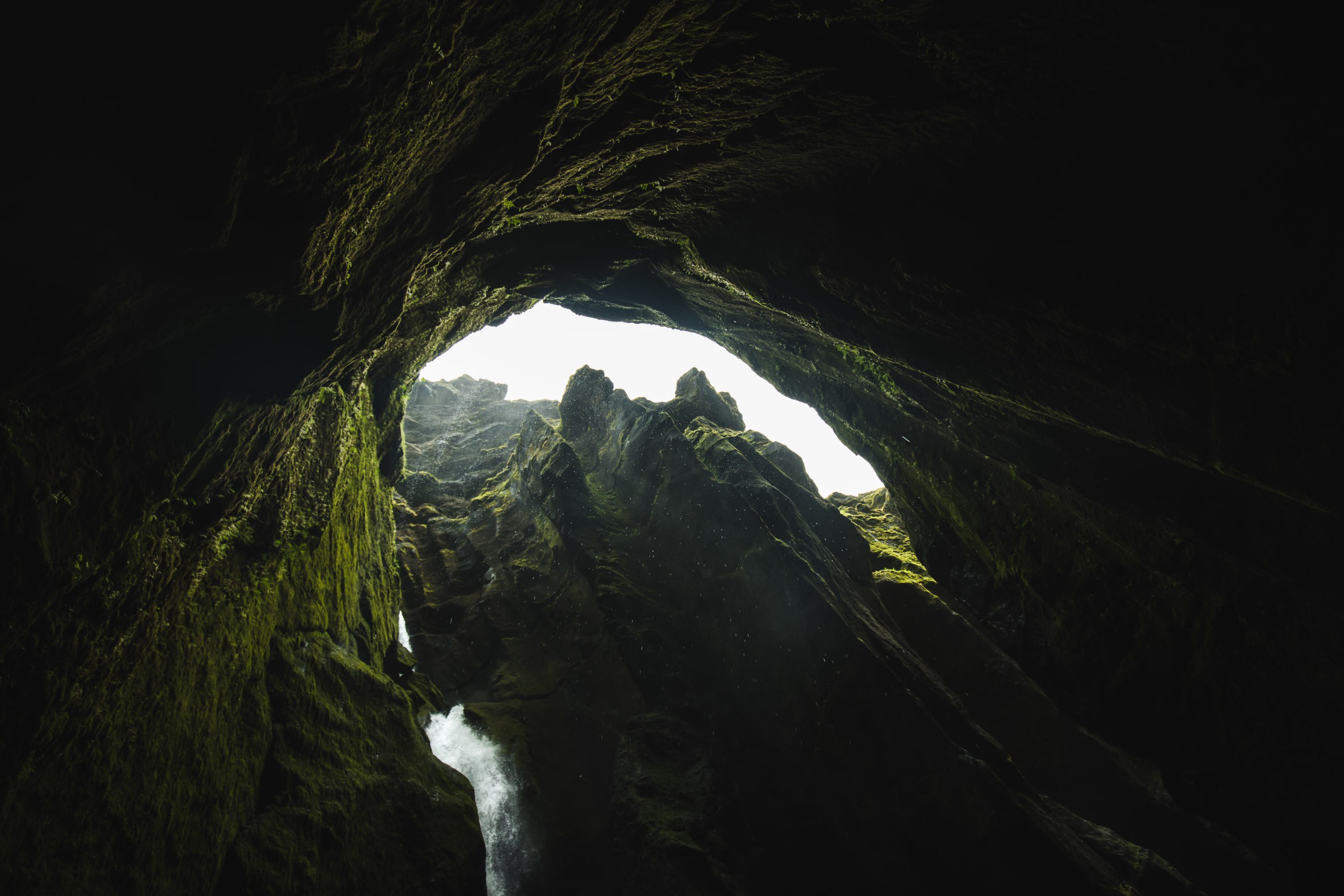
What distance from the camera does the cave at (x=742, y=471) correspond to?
378cm

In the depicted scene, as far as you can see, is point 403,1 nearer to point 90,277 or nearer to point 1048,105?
point 90,277

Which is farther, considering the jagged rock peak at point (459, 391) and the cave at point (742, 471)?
the jagged rock peak at point (459, 391)

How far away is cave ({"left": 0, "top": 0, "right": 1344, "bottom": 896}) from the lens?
3.78 metres

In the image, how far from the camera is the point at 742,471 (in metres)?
18.0

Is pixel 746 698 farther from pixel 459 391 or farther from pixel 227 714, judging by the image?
pixel 459 391

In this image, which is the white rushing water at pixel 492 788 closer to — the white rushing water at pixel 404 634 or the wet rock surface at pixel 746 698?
the wet rock surface at pixel 746 698

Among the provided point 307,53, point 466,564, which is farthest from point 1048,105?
point 466,564

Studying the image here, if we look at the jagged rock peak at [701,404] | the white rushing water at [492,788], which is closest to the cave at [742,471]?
the white rushing water at [492,788]

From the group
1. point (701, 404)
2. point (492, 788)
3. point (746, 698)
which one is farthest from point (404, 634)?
point (701, 404)

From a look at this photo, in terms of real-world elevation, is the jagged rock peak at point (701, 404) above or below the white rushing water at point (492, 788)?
above

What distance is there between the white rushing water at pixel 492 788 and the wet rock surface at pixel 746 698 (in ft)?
1.38

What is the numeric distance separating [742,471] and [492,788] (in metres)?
12.2

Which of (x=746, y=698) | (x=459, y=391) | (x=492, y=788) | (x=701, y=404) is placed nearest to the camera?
(x=746, y=698)

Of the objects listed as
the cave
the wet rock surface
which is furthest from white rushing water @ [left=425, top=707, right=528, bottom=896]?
the wet rock surface
